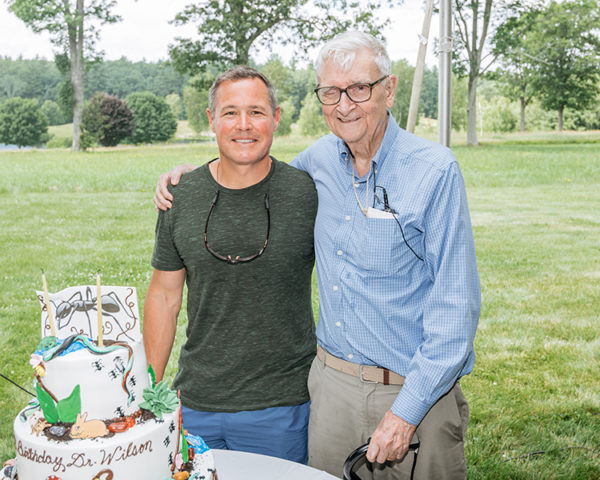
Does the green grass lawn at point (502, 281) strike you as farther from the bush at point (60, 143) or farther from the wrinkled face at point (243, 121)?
the bush at point (60, 143)

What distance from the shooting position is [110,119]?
38.6 meters

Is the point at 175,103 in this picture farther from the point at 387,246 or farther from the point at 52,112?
the point at 387,246

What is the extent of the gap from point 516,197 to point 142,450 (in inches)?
533

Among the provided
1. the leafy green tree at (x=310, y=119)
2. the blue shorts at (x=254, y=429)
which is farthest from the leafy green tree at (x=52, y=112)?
the blue shorts at (x=254, y=429)

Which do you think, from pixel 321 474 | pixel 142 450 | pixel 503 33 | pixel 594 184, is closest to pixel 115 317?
pixel 142 450

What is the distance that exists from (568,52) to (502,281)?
3400 cm

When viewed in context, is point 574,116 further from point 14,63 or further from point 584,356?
point 584,356

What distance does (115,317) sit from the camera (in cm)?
177

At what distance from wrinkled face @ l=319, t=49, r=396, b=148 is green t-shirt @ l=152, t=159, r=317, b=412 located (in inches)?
13.3

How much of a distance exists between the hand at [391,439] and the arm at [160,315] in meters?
0.88

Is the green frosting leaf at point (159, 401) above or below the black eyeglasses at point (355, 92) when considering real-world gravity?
below

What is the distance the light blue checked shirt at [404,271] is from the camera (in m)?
1.94

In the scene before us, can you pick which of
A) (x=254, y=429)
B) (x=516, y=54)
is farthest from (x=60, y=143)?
(x=254, y=429)

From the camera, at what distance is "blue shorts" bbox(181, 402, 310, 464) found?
7.54 ft
